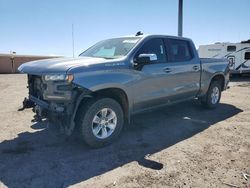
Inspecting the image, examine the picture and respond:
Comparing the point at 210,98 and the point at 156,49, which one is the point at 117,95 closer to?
the point at 156,49

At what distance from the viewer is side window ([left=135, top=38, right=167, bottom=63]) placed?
5.78 meters

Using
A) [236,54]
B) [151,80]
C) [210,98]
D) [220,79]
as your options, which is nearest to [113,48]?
[151,80]

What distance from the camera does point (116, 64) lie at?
201 inches

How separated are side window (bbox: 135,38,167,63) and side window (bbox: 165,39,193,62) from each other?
0.66 feet

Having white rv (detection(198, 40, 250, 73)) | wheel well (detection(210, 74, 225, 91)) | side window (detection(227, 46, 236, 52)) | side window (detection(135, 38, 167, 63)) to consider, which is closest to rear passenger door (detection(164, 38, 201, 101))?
side window (detection(135, 38, 167, 63))

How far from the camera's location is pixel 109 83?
4.93m

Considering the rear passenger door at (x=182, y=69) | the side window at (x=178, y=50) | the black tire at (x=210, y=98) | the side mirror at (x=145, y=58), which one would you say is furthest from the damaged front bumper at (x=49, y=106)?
the black tire at (x=210, y=98)

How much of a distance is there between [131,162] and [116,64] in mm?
1698

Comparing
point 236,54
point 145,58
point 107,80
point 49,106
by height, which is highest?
point 236,54

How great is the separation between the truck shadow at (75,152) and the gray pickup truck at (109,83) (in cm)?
38

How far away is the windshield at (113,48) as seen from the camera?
5.67 metres

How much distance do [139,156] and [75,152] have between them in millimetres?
1083

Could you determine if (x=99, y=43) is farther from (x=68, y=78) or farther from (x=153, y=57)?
(x=68, y=78)

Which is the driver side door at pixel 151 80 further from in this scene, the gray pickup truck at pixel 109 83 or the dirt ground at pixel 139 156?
the dirt ground at pixel 139 156
